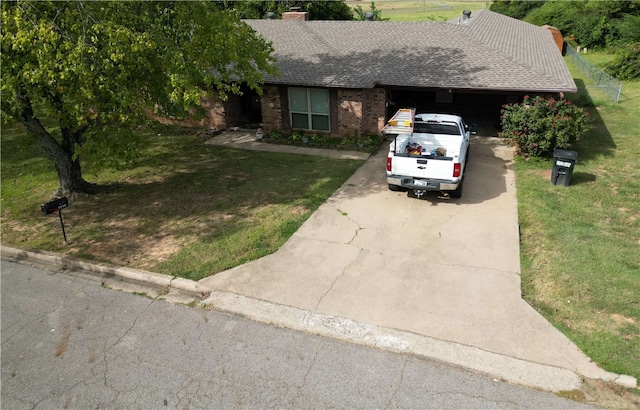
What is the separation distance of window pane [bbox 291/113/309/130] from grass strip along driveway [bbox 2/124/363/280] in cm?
245

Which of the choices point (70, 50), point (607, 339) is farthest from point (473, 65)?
point (70, 50)

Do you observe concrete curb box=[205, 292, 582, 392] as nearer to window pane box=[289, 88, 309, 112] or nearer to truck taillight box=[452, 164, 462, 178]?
truck taillight box=[452, 164, 462, 178]

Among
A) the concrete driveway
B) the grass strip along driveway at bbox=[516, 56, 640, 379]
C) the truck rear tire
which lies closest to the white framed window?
the concrete driveway

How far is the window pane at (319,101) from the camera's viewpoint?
16.5m

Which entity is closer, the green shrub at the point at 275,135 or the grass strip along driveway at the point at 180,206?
the grass strip along driveway at the point at 180,206

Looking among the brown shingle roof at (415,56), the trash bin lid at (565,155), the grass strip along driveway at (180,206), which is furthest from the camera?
the brown shingle roof at (415,56)

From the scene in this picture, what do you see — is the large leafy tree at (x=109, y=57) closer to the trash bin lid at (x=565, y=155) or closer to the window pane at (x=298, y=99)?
the window pane at (x=298, y=99)

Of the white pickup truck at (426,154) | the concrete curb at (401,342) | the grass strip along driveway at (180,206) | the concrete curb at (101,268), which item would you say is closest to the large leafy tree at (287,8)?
the grass strip along driveway at (180,206)

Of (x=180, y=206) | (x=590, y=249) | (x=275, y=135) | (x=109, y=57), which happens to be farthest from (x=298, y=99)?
(x=590, y=249)

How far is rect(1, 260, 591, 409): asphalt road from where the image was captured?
572 centimetres

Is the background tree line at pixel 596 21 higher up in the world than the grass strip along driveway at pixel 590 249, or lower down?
higher up

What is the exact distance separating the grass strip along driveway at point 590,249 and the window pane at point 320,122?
22.8 feet

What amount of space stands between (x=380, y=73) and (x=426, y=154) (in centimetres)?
560

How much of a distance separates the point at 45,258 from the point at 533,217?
10889 mm
